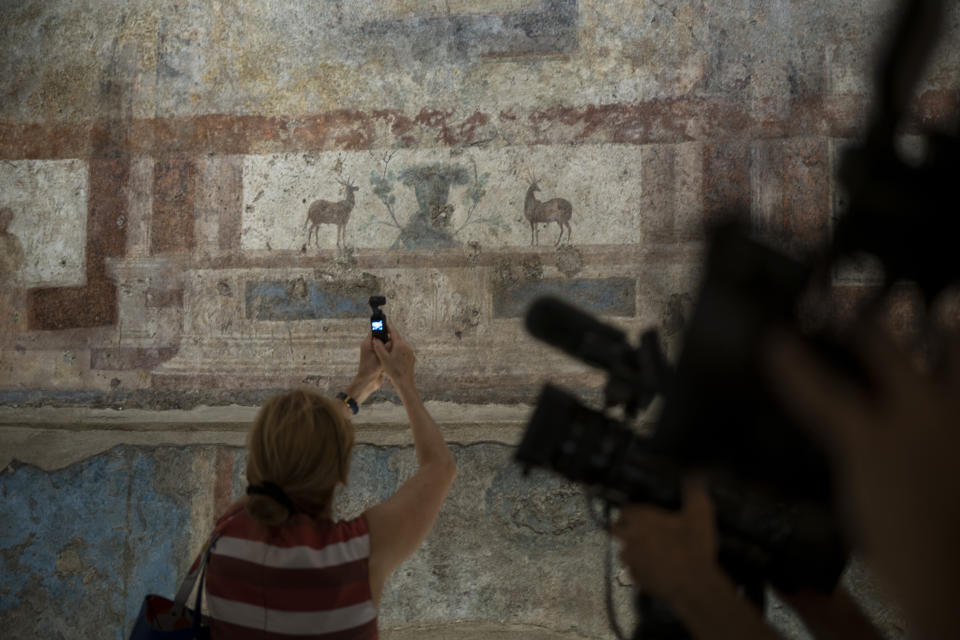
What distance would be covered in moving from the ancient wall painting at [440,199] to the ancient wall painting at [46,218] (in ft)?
3.48

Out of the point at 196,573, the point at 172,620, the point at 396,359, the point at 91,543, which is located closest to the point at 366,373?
the point at 396,359

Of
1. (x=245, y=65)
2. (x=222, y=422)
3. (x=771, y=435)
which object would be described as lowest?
(x=222, y=422)

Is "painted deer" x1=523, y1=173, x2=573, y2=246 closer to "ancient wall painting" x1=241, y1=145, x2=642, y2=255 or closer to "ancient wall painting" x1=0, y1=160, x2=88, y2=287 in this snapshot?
"ancient wall painting" x1=241, y1=145, x2=642, y2=255

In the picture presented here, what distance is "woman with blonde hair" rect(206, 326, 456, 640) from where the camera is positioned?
178 cm

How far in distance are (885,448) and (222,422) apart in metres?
4.25

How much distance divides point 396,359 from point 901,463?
208cm

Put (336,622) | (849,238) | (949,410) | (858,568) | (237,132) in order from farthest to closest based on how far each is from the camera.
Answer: (237,132) < (858,568) < (336,622) < (849,238) < (949,410)

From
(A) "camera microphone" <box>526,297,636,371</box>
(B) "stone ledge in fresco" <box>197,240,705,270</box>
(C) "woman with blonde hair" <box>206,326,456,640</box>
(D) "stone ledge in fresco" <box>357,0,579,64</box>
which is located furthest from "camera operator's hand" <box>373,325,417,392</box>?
(D) "stone ledge in fresco" <box>357,0,579,64</box>

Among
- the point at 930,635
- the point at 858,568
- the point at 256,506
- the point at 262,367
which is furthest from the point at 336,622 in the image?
the point at 858,568

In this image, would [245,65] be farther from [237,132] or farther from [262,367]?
[262,367]

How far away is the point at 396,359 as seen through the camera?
8.79 ft

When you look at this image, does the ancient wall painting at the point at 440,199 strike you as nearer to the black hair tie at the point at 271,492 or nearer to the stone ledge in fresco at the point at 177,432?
the stone ledge in fresco at the point at 177,432

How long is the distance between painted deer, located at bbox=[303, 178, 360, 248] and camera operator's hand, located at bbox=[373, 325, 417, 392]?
6.52 feet

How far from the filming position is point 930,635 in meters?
0.71
